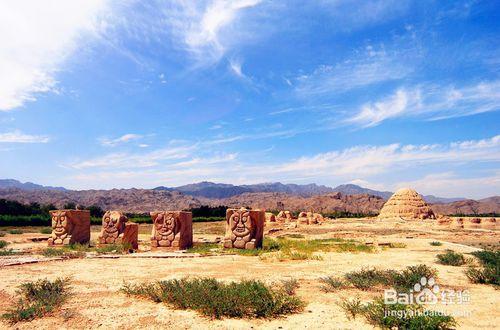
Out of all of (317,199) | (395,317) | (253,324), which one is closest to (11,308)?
(253,324)

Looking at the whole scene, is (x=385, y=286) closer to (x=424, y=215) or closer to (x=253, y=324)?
(x=253, y=324)

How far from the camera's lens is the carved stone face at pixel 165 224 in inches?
557

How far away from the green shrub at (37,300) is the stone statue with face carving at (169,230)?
268 inches

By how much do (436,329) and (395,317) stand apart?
1.59 ft

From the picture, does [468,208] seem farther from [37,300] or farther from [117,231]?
[37,300]

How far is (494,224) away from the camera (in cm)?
3138

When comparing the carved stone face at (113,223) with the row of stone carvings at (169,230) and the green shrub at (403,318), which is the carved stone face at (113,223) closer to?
the row of stone carvings at (169,230)

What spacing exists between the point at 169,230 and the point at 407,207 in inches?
1109

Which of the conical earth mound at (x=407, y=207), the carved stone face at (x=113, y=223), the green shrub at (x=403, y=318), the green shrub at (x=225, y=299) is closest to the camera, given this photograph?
the green shrub at (x=403, y=318)

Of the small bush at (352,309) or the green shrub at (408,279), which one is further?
the green shrub at (408,279)

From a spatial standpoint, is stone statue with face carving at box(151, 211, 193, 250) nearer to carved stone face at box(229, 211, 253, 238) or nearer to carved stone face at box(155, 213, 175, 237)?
carved stone face at box(155, 213, 175, 237)

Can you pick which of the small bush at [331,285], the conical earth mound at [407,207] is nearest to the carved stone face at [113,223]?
the small bush at [331,285]

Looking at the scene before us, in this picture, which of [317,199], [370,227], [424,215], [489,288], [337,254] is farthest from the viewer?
[317,199]

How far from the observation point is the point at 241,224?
1400cm
